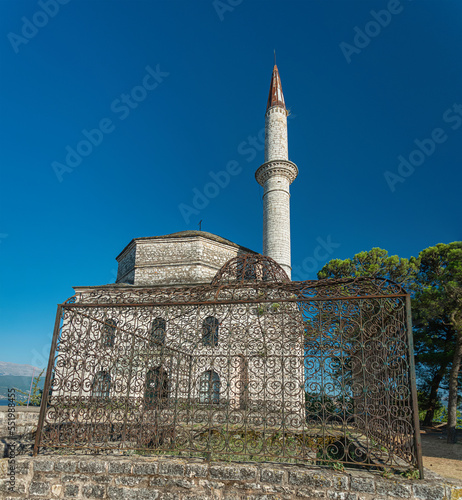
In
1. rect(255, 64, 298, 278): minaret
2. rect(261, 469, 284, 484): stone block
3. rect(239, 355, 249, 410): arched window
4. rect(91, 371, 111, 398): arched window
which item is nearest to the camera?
rect(261, 469, 284, 484): stone block

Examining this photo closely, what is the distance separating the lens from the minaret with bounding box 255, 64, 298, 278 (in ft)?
53.9

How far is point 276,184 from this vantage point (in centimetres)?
1720

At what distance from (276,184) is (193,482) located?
48.7ft

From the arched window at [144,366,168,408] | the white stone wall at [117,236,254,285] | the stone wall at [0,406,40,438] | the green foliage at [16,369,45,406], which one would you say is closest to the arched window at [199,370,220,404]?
the arched window at [144,366,168,408]

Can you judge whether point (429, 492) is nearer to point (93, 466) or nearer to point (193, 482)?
point (193, 482)

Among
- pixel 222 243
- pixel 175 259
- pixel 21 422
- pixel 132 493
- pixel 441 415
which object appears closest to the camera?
pixel 132 493

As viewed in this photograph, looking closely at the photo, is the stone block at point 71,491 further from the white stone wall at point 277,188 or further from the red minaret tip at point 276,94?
the red minaret tip at point 276,94

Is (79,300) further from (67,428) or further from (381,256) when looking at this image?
(381,256)

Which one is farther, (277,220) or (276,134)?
(276,134)

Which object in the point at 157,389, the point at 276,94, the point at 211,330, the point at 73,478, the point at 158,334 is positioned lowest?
the point at 73,478

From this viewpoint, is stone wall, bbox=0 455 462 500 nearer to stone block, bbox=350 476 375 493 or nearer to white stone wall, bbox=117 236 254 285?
stone block, bbox=350 476 375 493

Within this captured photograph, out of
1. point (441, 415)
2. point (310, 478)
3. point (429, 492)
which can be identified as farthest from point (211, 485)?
point (441, 415)

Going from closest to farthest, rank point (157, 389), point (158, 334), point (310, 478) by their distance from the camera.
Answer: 1. point (310, 478)
2. point (157, 389)
3. point (158, 334)

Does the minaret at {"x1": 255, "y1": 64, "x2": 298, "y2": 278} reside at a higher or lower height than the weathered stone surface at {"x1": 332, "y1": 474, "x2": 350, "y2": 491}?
higher
